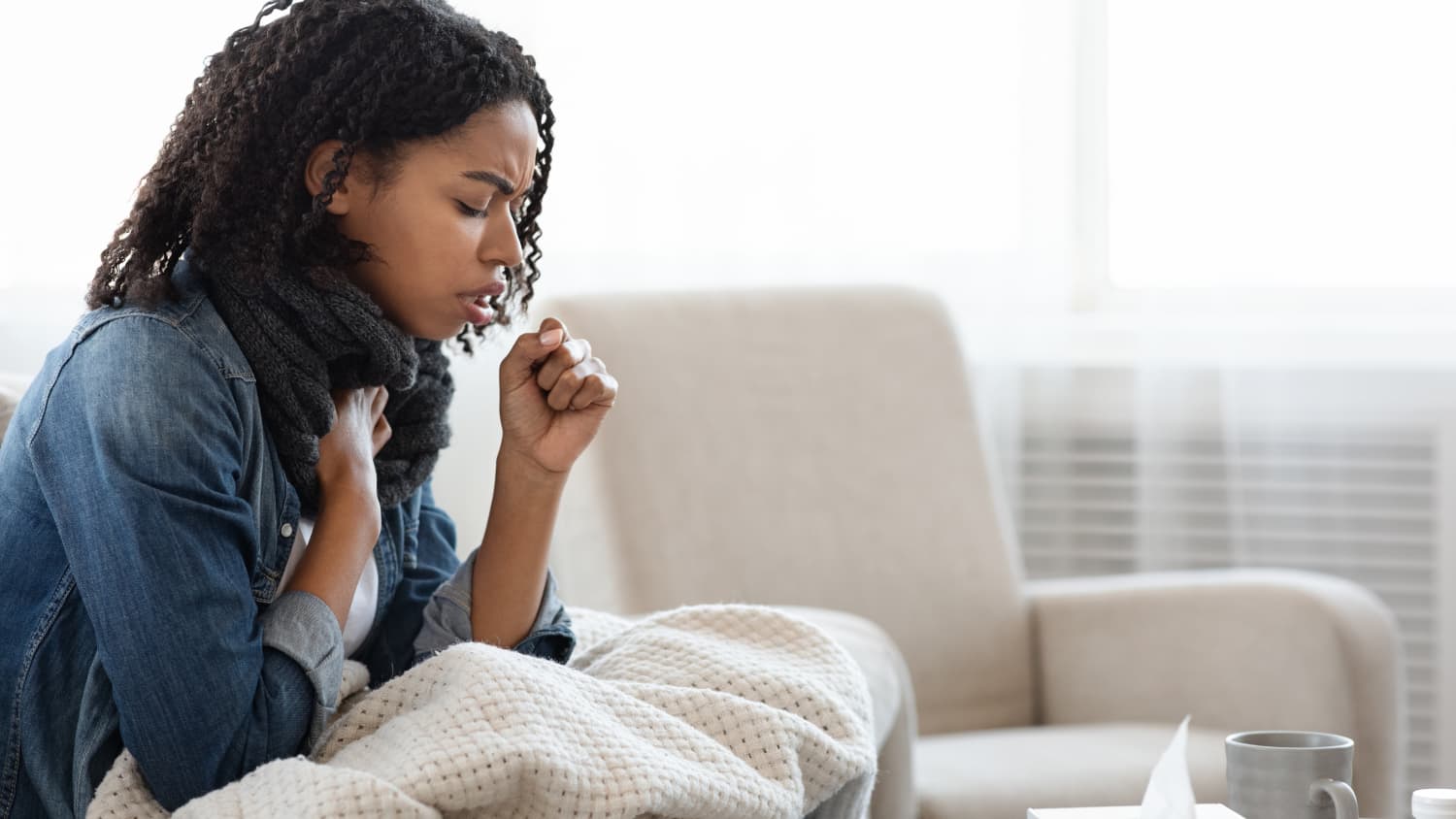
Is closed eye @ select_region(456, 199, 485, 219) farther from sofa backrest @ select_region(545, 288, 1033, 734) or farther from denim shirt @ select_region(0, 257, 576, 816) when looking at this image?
sofa backrest @ select_region(545, 288, 1033, 734)

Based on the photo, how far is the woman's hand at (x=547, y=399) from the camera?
4.10 feet

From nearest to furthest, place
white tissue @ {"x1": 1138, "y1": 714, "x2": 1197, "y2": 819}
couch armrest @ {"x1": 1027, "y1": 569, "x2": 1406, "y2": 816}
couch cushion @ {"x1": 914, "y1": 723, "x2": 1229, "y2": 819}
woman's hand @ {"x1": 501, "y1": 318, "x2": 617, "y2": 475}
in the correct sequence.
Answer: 1. white tissue @ {"x1": 1138, "y1": 714, "x2": 1197, "y2": 819}
2. woman's hand @ {"x1": 501, "y1": 318, "x2": 617, "y2": 475}
3. couch cushion @ {"x1": 914, "y1": 723, "x2": 1229, "y2": 819}
4. couch armrest @ {"x1": 1027, "y1": 569, "x2": 1406, "y2": 816}

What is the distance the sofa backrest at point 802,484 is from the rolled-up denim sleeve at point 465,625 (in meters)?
0.45

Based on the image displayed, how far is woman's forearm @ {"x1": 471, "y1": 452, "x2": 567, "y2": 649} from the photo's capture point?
49.6 inches

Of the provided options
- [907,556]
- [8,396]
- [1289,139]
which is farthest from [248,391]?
[1289,139]

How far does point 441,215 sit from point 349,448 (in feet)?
0.62

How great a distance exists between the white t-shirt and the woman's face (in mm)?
170

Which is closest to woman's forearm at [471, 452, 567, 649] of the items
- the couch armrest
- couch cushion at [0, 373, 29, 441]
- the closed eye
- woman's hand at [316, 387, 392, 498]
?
woman's hand at [316, 387, 392, 498]

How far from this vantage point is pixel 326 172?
3.46ft

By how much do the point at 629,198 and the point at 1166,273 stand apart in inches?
32.9

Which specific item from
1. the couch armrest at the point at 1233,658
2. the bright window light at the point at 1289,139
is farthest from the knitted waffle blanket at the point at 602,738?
the bright window light at the point at 1289,139

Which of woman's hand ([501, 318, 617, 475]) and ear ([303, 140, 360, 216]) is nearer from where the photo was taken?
ear ([303, 140, 360, 216])

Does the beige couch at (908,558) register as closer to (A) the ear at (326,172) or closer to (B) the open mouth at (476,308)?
(B) the open mouth at (476,308)

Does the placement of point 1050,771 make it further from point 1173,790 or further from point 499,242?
point 499,242
